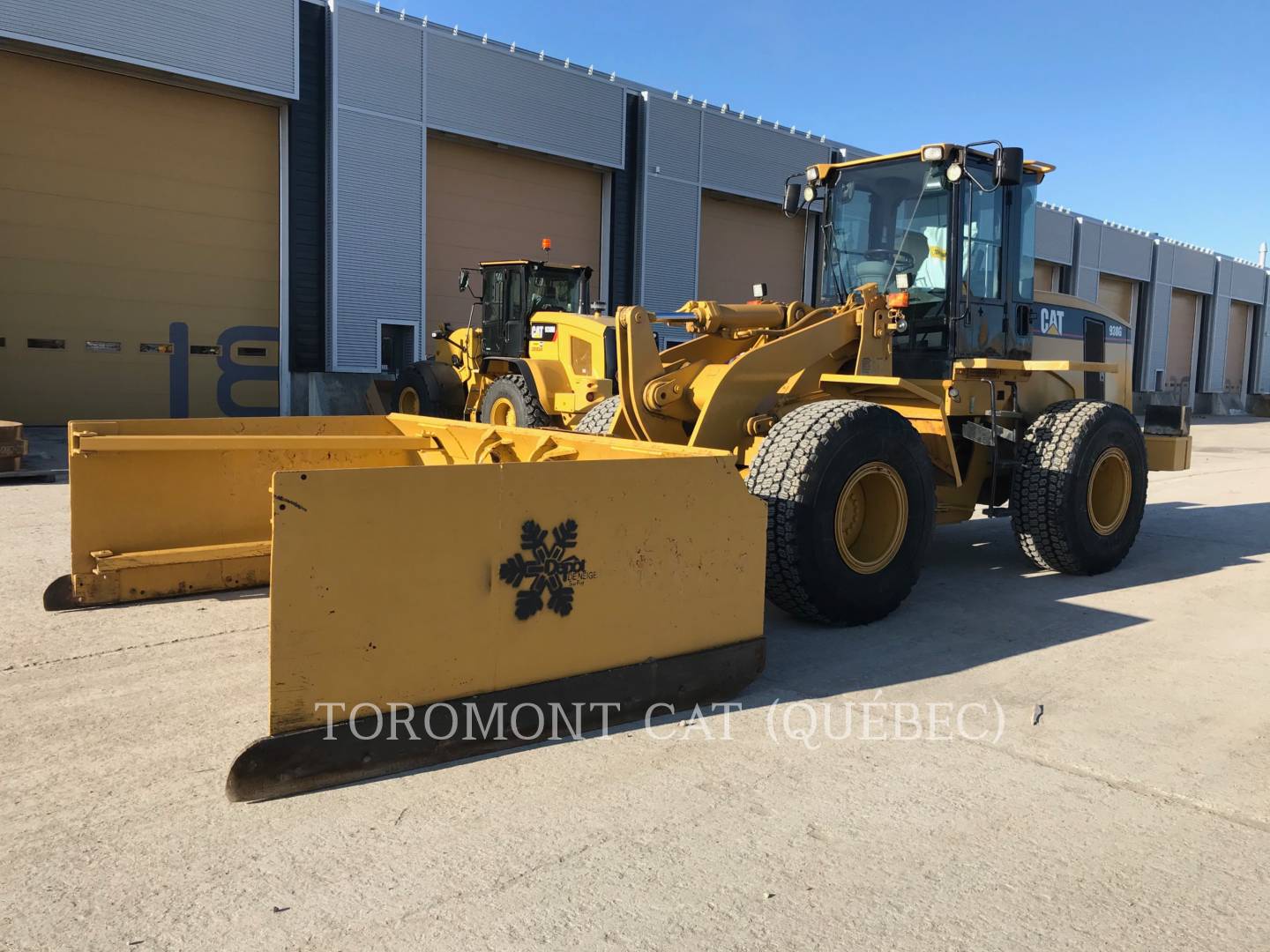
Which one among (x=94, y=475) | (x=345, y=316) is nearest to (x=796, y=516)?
(x=94, y=475)

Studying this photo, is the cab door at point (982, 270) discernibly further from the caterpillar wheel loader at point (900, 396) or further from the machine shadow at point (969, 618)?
the machine shadow at point (969, 618)

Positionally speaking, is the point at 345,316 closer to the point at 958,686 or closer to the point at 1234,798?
the point at 958,686

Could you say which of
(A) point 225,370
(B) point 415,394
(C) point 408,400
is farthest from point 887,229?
(A) point 225,370

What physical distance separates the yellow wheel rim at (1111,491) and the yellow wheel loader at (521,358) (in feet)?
19.2

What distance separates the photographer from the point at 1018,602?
6051 mm

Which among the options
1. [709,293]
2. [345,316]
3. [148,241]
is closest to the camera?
[148,241]

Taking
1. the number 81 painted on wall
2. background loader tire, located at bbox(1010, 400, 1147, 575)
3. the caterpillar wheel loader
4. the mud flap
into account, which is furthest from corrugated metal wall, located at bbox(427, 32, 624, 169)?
the mud flap

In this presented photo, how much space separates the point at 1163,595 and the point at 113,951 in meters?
6.24

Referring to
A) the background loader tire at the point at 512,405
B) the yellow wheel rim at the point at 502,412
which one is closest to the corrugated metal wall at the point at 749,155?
the background loader tire at the point at 512,405

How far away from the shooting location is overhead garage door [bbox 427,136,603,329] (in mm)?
19422

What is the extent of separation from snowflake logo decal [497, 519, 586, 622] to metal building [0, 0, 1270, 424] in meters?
15.0

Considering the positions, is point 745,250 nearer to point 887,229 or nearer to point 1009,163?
point 887,229

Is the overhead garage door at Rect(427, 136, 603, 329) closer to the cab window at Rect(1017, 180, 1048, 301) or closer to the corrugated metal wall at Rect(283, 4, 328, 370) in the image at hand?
the corrugated metal wall at Rect(283, 4, 328, 370)

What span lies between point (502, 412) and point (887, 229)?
649cm
